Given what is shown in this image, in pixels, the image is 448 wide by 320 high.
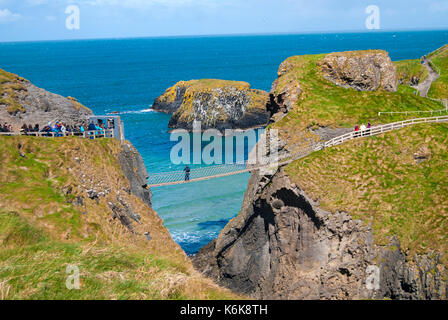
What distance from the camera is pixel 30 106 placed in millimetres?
34625

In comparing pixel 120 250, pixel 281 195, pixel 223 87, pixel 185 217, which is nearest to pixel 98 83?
pixel 223 87

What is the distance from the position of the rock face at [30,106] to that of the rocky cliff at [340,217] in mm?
15894

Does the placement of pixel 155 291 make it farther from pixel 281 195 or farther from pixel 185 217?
pixel 185 217

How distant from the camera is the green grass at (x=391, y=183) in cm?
2991

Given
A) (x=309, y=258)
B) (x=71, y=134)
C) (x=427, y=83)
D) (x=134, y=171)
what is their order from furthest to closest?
1. (x=427, y=83)
2. (x=134, y=171)
3. (x=309, y=258)
4. (x=71, y=134)

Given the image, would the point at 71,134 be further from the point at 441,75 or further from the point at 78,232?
the point at 441,75

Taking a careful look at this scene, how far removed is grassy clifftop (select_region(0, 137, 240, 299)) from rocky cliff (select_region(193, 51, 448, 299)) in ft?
28.1

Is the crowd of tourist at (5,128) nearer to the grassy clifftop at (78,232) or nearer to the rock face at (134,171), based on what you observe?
the grassy clifftop at (78,232)

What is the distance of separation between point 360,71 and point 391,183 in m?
14.2

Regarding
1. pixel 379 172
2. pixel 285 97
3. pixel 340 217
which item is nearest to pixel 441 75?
pixel 285 97

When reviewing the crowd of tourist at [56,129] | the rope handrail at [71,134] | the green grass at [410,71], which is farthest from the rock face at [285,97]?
the green grass at [410,71]

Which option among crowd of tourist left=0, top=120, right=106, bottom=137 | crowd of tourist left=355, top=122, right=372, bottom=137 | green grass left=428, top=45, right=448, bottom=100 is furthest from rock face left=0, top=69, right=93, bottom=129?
green grass left=428, top=45, right=448, bottom=100

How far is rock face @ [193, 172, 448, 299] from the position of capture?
29203mm

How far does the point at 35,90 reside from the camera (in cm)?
3638
